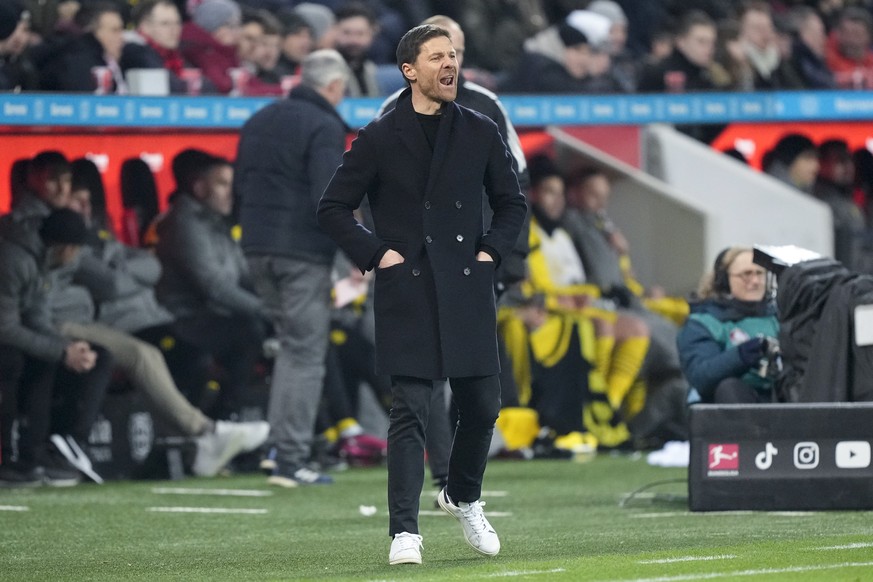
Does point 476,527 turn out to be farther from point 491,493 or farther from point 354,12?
point 354,12

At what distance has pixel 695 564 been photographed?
6.15 m

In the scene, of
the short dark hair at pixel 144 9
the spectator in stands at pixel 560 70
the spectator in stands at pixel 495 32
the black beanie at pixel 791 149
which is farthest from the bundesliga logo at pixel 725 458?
the spectator in stands at pixel 495 32

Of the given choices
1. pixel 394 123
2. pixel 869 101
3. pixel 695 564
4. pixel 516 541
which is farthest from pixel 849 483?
pixel 869 101

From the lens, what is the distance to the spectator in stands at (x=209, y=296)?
12156 millimetres

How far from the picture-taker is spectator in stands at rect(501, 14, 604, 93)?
14.2 metres

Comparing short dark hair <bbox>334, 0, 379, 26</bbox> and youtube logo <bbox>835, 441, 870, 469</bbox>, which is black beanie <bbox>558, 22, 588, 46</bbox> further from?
youtube logo <bbox>835, 441, 870, 469</bbox>

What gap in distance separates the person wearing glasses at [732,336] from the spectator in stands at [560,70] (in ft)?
15.4

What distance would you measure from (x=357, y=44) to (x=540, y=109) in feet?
4.69

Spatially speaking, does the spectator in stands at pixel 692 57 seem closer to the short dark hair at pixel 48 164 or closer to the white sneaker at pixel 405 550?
the short dark hair at pixel 48 164

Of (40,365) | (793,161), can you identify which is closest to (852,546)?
(40,365)

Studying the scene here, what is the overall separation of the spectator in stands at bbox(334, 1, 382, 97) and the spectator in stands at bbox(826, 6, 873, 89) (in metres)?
5.77

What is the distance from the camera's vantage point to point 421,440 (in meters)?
6.63

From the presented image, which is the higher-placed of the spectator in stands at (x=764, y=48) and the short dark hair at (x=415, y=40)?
the spectator in stands at (x=764, y=48)

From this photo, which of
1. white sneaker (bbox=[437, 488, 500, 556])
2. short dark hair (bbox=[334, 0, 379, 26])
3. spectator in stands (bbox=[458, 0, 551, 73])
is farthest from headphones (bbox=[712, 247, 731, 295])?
spectator in stands (bbox=[458, 0, 551, 73])
